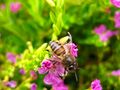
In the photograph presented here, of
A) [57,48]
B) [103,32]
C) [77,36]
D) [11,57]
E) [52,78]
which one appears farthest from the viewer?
[77,36]

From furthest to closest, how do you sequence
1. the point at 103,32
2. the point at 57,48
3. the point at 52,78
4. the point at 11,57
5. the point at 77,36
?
the point at 77,36, the point at 103,32, the point at 11,57, the point at 52,78, the point at 57,48

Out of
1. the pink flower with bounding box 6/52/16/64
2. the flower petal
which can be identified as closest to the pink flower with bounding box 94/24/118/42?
the pink flower with bounding box 6/52/16/64

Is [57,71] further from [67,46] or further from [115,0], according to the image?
[115,0]

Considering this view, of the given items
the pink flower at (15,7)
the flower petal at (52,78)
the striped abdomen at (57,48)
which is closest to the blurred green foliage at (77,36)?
the pink flower at (15,7)

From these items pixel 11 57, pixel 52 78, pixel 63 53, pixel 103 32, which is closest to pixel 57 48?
pixel 63 53

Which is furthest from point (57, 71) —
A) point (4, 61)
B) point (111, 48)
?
point (111, 48)

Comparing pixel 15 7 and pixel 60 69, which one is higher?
pixel 15 7

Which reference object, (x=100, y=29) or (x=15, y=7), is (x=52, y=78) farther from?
(x=15, y=7)

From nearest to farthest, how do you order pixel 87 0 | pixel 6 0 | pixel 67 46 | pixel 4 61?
pixel 67 46
pixel 87 0
pixel 4 61
pixel 6 0
